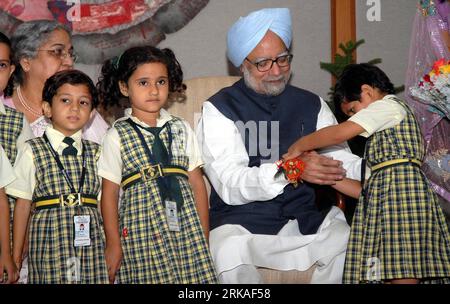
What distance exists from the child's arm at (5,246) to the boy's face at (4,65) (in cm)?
58

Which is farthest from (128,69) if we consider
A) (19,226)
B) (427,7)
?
(427,7)

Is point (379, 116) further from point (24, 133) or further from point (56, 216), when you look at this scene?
point (24, 133)

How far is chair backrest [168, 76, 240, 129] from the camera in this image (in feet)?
14.6

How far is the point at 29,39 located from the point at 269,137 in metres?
1.39

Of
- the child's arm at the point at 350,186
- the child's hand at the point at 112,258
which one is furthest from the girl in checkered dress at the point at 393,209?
the child's hand at the point at 112,258

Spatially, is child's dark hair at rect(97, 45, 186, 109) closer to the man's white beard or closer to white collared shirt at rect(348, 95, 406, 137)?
the man's white beard

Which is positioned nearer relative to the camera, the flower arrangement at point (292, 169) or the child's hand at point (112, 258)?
the child's hand at point (112, 258)

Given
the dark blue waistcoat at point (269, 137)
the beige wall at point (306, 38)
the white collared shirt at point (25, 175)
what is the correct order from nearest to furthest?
the white collared shirt at point (25, 175)
the dark blue waistcoat at point (269, 137)
the beige wall at point (306, 38)

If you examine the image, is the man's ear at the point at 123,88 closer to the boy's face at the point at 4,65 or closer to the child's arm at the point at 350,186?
the boy's face at the point at 4,65

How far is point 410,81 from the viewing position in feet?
15.8

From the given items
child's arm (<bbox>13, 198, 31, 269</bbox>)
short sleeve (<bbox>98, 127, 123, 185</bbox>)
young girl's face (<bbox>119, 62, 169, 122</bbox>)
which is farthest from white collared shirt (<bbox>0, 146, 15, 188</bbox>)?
young girl's face (<bbox>119, 62, 169, 122</bbox>)

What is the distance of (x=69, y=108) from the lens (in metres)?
3.59

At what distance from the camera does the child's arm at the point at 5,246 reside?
3.41m
